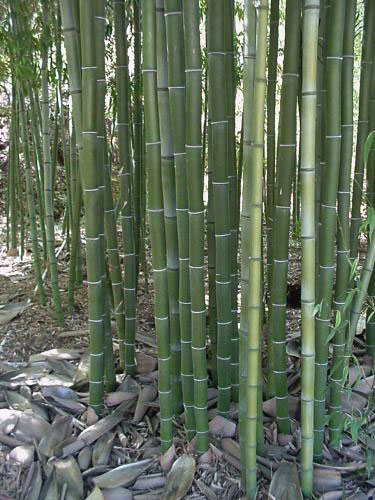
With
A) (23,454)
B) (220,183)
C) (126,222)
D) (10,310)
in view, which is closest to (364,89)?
(220,183)

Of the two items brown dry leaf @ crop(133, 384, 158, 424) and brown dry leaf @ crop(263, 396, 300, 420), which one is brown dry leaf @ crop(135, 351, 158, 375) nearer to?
brown dry leaf @ crop(133, 384, 158, 424)

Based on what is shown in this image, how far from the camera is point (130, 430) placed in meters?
1.64

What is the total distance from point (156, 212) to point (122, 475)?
2.34ft

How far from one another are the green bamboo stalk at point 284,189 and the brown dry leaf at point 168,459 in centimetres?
31

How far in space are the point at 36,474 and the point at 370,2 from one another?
1.65 metres

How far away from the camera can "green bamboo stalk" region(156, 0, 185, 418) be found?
1.34 metres

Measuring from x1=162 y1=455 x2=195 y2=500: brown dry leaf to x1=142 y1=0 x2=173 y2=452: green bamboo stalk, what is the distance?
0.26ft

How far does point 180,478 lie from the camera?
140 cm

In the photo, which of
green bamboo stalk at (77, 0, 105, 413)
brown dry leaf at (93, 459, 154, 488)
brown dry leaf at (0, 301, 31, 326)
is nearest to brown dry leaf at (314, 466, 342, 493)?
brown dry leaf at (93, 459, 154, 488)

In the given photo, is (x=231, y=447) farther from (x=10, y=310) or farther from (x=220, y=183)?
(x=10, y=310)

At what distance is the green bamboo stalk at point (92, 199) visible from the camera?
4.49 feet

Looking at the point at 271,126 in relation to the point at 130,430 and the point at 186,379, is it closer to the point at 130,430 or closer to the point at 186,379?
the point at 186,379

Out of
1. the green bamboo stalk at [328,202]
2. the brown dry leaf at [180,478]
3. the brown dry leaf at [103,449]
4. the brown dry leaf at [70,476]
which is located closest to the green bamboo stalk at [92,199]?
the brown dry leaf at [103,449]

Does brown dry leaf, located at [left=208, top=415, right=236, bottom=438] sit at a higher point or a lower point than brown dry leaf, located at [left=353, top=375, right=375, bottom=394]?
lower
